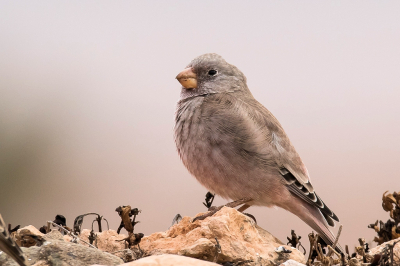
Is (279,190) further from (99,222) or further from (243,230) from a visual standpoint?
(99,222)

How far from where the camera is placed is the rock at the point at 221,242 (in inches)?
118

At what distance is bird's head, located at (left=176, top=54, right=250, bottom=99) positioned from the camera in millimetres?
4520

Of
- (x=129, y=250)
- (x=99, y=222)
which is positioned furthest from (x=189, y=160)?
(x=129, y=250)

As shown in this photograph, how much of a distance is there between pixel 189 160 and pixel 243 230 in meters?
0.96

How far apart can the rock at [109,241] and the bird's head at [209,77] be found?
61.3 inches

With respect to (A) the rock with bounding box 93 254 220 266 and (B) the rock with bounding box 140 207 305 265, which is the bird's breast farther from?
(A) the rock with bounding box 93 254 220 266

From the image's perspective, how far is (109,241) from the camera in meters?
3.48

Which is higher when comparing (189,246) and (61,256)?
(189,246)

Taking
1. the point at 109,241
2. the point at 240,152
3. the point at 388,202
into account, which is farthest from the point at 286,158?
the point at 109,241

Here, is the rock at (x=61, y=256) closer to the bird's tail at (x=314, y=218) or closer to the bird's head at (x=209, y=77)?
the bird's tail at (x=314, y=218)

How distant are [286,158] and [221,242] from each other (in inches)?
56.1

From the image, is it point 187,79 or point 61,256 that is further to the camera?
point 187,79

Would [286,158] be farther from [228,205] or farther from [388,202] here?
[388,202]

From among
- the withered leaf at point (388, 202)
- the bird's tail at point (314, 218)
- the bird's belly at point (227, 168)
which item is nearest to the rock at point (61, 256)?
the bird's belly at point (227, 168)
